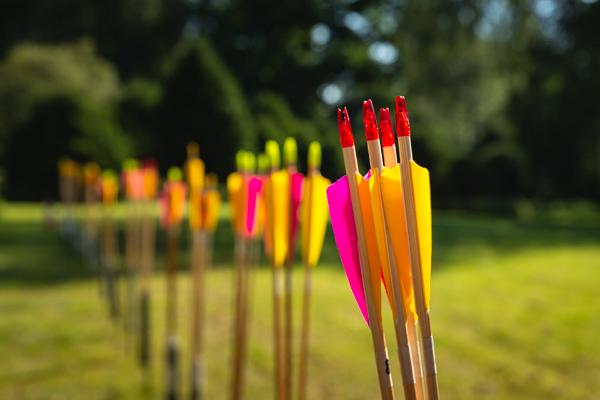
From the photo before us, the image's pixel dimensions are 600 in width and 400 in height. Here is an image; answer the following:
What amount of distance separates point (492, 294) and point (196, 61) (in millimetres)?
7696

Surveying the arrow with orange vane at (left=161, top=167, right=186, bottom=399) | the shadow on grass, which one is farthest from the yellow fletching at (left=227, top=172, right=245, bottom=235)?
the shadow on grass

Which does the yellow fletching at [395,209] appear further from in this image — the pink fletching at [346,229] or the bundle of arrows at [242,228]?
the bundle of arrows at [242,228]

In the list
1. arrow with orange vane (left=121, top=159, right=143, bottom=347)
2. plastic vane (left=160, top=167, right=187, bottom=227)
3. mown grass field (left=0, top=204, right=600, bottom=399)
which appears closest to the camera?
plastic vane (left=160, top=167, right=187, bottom=227)

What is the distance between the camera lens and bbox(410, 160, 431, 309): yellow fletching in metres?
0.99

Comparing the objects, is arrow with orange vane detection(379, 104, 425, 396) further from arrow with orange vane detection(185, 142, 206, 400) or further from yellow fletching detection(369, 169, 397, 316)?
arrow with orange vane detection(185, 142, 206, 400)

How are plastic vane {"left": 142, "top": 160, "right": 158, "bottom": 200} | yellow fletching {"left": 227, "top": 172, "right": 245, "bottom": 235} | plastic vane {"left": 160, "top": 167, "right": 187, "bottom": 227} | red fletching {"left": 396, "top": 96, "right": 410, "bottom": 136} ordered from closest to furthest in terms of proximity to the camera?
red fletching {"left": 396, "top": 96, "right": 410, "bottom": 136}
yellow fletching {"left": 227, "top": 172, "right": 245, "bottom": 235}
plastic vane {"left": 160, "top": 167, "right": 187, "bottom": 227}
plastic vane {"left": 142, "top": 160, "right": 158, "bottom": 200}

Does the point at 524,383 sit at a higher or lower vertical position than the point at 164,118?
lower

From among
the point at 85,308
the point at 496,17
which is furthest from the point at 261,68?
the point at 85,308

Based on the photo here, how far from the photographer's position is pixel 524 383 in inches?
166

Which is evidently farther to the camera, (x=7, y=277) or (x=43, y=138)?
(x=43, y=138)

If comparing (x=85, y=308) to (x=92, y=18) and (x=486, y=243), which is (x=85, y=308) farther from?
(x=92, y=18)

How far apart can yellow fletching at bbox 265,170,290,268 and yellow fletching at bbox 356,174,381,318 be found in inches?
42.2

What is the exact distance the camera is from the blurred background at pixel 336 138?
4.88 m

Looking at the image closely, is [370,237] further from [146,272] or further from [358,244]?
[146,272]
